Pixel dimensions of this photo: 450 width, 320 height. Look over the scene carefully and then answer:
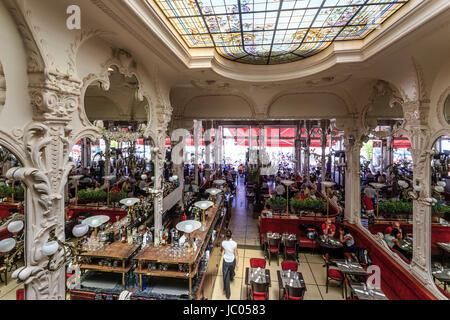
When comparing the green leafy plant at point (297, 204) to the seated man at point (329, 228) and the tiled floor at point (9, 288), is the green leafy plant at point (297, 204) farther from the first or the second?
the tiled floor at point (9, 288)

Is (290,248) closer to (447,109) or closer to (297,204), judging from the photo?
(297,204)

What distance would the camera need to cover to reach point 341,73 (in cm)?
512

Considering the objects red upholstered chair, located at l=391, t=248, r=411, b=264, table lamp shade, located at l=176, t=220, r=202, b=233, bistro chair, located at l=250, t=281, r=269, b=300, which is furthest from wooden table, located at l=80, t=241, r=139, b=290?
red upholstered chair, located at l=391, t=248, r=411, b=264

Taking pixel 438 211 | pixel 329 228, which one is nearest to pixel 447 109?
pixel 438 211

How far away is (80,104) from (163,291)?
3723 millimetres

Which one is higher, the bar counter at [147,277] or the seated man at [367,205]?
the seated man at [367,205]

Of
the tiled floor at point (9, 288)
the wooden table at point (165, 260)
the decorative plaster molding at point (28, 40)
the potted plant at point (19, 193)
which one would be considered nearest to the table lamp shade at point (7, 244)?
the tiled floor at point (9, 288)

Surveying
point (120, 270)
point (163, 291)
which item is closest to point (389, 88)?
point (163, 291)

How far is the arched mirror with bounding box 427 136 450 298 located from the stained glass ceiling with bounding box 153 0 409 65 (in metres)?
2.63

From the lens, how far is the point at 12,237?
2.39m

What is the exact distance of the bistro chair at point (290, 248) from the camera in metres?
6.43

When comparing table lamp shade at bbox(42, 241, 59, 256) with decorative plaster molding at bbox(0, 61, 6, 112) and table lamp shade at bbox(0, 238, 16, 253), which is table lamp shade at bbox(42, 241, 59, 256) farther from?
decorative plaster molding at bbox(0, 61, 6, 112)

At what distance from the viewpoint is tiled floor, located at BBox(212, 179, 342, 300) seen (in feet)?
17.0
